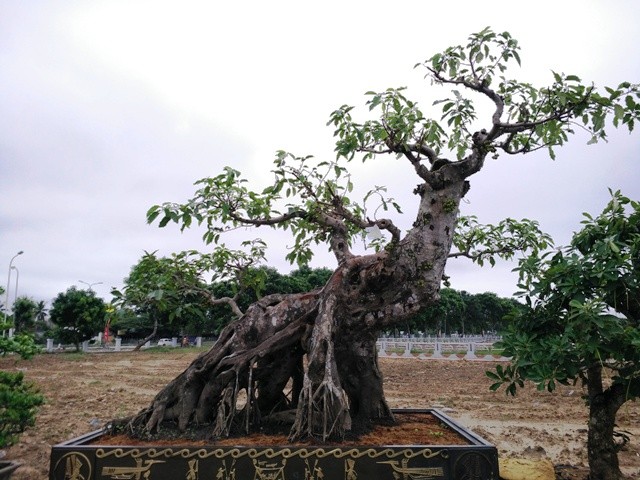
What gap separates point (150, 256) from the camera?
5852 millimetres

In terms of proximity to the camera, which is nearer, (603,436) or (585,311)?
(585,311)

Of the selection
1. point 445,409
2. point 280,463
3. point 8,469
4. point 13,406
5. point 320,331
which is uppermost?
point 320,331

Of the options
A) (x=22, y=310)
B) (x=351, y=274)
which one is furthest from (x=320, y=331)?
(x=22, y=310)

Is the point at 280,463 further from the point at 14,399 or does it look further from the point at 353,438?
the point at 14,399

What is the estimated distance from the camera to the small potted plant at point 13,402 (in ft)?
14.5

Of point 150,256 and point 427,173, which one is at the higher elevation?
point 427,173

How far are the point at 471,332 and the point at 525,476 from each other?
68.1m

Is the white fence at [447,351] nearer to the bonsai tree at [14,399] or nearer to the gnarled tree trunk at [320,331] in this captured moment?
the gnarled tree trunk at [320,331]

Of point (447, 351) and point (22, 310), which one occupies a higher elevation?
point (22, 310)

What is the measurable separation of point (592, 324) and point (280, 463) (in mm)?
2819

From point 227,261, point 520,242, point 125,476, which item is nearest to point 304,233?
point 227,261

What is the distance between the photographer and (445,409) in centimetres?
1120

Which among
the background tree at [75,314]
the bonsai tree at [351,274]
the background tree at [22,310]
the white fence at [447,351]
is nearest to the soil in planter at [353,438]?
the bonsai tree at [351,274]

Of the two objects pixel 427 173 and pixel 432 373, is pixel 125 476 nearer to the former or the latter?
pixel 427 173
